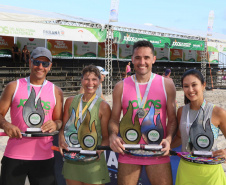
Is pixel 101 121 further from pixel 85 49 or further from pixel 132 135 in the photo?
pixel 85 49

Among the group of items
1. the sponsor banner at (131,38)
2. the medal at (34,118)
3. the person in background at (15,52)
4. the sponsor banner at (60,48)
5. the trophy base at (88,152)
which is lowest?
the trophy base at (88,152)

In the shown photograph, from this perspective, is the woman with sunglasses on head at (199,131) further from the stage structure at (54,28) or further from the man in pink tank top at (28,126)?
the stage structure at (54,28)

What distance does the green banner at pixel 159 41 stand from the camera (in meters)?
14.7

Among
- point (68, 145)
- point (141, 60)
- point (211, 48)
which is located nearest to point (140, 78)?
point (141, 60)

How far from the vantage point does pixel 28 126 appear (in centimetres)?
243

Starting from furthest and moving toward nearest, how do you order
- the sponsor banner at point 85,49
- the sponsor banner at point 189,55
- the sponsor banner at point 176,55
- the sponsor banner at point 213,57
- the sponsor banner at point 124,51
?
the sponsor banner at point 213,57 → the sponsor banner at point 189,55 → the sponsor banner at point 176,55 → the sponsor banner at point 124,51 → the sponsor banner at point 85,49

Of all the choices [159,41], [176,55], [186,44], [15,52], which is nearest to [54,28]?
[15,52]

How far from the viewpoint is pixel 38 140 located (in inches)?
97.7

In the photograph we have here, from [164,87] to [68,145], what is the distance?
97cm

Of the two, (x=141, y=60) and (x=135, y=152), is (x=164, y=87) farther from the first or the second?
(x=135, y=152)

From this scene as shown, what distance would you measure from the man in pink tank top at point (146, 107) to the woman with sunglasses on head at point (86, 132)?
0.13m

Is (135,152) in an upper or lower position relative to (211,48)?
lower

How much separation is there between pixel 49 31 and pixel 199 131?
11191 mm

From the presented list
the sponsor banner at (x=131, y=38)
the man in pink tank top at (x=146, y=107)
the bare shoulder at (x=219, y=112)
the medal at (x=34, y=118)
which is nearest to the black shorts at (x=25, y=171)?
the medal at (x=34, y=118)
